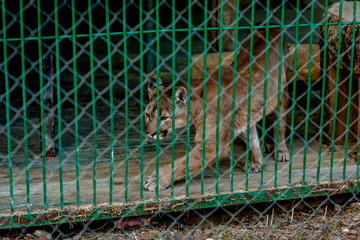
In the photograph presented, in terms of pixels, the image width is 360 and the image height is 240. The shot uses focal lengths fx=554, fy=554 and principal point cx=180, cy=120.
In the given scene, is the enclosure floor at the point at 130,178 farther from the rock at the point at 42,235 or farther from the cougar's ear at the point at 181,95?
the cougar's ear at the point at 181,95

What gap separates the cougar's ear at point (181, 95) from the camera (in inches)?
162

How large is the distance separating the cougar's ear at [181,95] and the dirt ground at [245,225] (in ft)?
2.81

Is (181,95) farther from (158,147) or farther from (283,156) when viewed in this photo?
(283,156)

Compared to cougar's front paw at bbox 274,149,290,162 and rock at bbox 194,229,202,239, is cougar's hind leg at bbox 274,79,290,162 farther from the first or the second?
rock at bbox 194,229,202,239

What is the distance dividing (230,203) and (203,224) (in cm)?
42

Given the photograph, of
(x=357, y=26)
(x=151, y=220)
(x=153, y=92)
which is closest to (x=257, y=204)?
(x=151, y=220)

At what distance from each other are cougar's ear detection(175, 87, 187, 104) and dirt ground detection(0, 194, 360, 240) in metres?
0.86

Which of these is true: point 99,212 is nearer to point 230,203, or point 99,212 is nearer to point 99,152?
point 230,203

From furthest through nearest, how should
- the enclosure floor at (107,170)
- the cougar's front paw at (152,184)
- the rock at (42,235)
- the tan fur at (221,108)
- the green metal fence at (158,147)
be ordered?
the tan fur at (221,108)
the cougar's front paw at (152,184)
the enclosure floor at (107,170)
the rock at (42,235)
the green metal fence at (158,147)

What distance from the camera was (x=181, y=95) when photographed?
4188 mm

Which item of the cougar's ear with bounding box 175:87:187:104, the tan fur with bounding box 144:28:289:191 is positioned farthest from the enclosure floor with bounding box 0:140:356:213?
the cougar's ear with bounding box 175:87:187:104

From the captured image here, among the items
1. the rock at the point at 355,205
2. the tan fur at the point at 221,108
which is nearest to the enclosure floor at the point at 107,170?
the tan fur at the point at 221,108

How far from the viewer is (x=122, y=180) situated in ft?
14.0

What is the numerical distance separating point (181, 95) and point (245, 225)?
3.69 feet
